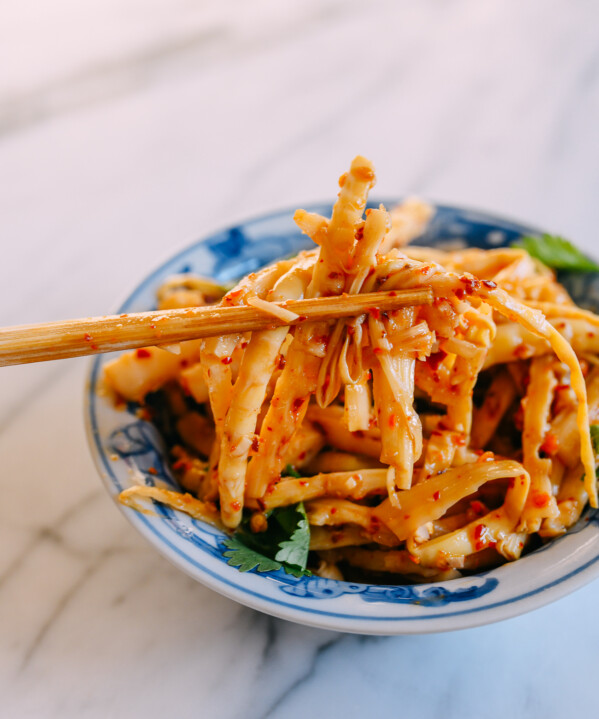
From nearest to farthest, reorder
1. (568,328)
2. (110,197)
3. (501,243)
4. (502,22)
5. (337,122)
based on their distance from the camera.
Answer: (568,328)
(501,243)
(110,197)
(337,122)
(502,22)

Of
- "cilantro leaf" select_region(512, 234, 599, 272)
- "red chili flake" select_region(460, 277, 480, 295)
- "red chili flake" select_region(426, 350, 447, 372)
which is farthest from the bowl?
"cilantro leaf" select_region(512, 234, 599, 272)

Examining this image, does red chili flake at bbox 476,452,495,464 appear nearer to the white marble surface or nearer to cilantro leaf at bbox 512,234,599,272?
the white marble surface

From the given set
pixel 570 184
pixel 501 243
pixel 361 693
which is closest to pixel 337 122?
pixel 570 184

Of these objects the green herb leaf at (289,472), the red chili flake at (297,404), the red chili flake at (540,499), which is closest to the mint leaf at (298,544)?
the green herb leaf at (289,472)

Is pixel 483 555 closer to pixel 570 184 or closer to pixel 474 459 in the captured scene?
pixel 474 459

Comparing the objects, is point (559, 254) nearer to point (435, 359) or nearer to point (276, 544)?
point (435, 359)

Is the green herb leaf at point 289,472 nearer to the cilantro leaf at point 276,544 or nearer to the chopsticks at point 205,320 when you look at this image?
the cilantro leaf at point 276,544

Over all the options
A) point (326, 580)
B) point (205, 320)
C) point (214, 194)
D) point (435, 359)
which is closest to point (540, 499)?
point (435, 359)
